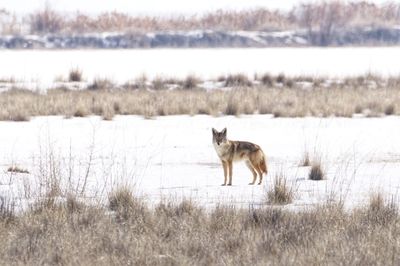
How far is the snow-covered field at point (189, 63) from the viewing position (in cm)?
2842

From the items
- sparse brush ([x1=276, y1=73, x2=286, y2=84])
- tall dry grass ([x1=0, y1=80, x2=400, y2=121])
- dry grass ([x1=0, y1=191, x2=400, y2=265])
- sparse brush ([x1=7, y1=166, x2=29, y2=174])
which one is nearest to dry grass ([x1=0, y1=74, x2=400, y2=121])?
tall dry grass ([x1=0, y1=80, x2=400, y2=121])

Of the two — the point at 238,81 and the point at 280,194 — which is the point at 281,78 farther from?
the point at 280,194

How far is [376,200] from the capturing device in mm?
8516

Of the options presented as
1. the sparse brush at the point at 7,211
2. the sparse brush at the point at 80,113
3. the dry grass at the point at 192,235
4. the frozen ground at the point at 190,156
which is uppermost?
the dry grass at the point at 192,235

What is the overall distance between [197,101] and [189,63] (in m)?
13.4

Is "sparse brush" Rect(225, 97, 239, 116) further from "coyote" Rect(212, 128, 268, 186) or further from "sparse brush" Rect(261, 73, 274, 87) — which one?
"coyote" Rect(212, 128, 268, 186)

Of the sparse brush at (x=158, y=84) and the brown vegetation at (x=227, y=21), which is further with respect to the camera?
the brown vegetation at (x=227, y=21)

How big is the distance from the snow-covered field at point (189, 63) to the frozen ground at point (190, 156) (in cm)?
855

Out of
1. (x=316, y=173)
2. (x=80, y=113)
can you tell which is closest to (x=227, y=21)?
(x=80, y=113)

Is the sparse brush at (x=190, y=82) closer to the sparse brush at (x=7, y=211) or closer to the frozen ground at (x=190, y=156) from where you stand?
the frozen ground at (x=190, y=156)

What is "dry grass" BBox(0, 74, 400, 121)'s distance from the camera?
61.9 ft

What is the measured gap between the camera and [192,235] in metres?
7.51

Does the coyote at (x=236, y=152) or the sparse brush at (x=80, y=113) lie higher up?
the coyote at (x=236, y=152)

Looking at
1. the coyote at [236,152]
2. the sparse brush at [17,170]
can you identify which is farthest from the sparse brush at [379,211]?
the sparse brush at [17,170]
